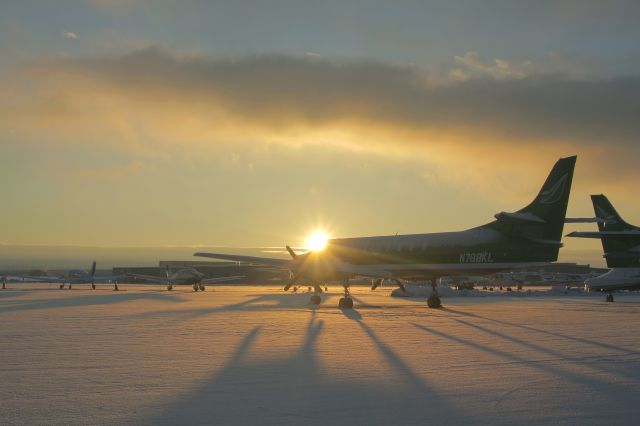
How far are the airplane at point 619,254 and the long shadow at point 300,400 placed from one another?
34.9 metres

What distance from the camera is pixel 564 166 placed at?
95.6 ft

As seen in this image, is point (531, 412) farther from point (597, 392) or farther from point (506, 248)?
point (506, 248)

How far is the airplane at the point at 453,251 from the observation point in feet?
94.5

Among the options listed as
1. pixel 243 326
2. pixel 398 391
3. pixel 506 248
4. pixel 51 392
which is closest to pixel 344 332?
pixel 243 326

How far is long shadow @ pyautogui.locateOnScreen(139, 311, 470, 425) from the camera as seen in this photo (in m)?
7.44

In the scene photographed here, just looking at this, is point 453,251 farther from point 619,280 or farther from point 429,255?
point 619,280

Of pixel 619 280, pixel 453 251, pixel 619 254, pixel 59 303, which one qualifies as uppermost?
pixel 619 254

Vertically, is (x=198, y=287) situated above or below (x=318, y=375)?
below

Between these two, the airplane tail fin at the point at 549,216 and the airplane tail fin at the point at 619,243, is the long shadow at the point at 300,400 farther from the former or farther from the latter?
the airplane tail fin at the point at 619,243

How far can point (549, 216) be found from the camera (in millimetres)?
28766

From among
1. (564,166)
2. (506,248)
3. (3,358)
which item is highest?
(564,166)

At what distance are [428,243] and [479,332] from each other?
14.6 metres

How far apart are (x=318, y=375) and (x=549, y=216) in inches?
851

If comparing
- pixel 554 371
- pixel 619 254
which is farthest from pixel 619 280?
pixel 554 371
